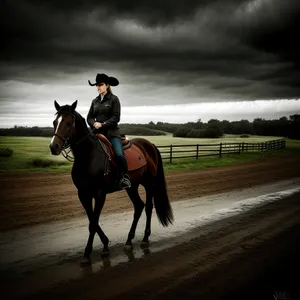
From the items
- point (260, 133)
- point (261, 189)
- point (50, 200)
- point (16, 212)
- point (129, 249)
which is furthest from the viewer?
point (260, 133)

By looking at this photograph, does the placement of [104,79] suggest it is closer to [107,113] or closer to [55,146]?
[107,113]

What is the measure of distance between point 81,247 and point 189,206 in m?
4.01

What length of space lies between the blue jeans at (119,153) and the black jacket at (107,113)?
12cm

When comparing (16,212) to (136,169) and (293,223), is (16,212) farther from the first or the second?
(293,223)

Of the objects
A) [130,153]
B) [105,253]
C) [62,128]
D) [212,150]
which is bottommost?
[105,253]

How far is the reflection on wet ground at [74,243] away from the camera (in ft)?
13.3

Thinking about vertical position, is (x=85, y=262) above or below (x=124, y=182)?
below

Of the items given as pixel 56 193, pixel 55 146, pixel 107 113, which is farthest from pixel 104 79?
pixel 56 193

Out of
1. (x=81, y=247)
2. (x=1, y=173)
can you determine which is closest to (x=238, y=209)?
(x=81, y=247)

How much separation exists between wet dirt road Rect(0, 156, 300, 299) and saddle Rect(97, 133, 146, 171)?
155cm

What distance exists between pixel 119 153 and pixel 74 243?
198 centimetres

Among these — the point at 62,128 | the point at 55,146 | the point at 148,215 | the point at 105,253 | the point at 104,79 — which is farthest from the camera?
the point at 148,215

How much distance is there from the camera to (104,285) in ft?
12.2

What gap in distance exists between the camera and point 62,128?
421 centimetres
